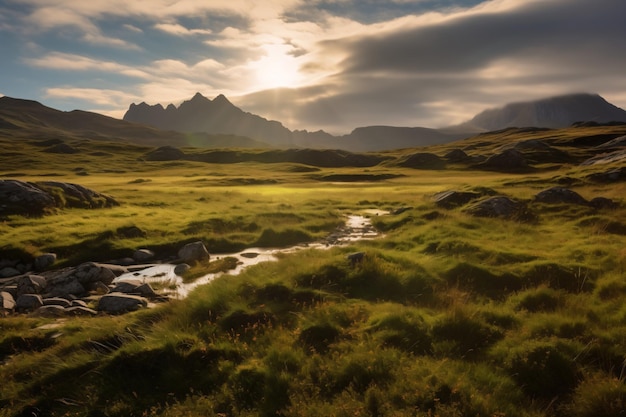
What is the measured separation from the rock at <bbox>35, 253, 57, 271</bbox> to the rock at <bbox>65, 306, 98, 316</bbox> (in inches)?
292

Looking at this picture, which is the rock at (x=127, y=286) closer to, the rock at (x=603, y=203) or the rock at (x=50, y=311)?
the rock at (x=50, y=311)

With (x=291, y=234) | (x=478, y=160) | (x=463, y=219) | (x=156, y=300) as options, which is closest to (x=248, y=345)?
(x=156, y=300)

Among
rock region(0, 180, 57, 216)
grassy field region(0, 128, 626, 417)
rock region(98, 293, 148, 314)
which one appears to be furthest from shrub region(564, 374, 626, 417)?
rock region(0, 180, 57, 216)

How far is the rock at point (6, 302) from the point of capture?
45.6 ft

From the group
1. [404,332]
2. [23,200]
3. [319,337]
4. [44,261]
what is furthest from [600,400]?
[23,200]

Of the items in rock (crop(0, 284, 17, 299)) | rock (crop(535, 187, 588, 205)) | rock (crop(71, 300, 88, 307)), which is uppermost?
rock (crop(535, 187, 588, 205))

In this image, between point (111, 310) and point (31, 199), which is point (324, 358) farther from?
point (31, 199)

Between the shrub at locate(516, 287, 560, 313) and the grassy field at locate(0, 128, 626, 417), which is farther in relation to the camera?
the shrub at locate(516, 287, 560, 313)

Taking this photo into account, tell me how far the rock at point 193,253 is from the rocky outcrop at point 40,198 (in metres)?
15.3

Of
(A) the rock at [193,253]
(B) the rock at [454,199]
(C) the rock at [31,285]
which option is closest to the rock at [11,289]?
(C) the rock at [31,285]

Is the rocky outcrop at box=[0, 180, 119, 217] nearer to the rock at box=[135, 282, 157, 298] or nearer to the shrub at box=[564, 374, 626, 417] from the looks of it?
the rock at box=[135, 282, 157, 298]

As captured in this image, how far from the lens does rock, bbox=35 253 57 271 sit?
19.4m

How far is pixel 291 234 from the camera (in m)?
25.8

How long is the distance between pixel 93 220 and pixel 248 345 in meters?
22.8
